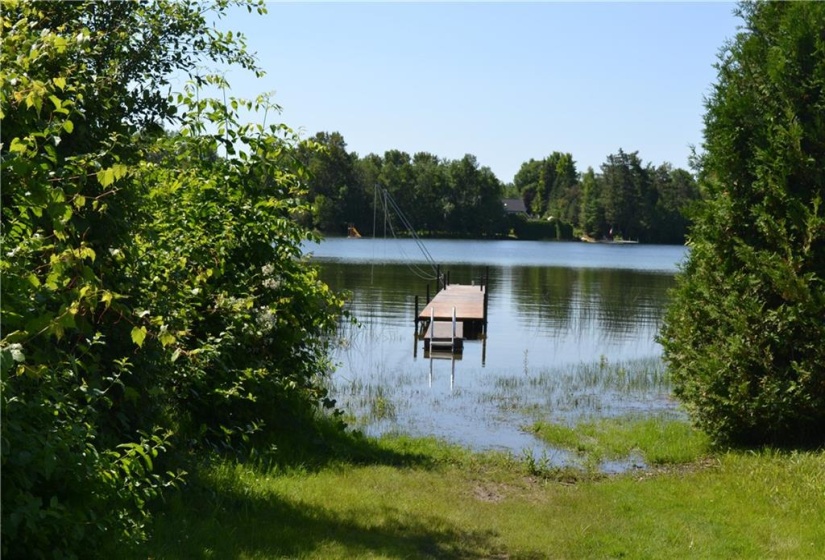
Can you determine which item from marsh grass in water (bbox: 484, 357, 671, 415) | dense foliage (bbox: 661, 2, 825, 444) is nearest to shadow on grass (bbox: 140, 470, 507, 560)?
dense foliage (bbox: 661, 2, 825, 444)

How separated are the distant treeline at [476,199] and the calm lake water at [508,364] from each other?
57929 millimetres

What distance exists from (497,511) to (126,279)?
165 inches

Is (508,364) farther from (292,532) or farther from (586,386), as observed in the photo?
(292,532)

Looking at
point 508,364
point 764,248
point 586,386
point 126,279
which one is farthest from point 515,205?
point 126,279

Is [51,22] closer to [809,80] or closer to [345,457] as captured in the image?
[345,457]

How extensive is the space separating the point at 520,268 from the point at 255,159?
2191 inches

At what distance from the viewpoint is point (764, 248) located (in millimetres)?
9797

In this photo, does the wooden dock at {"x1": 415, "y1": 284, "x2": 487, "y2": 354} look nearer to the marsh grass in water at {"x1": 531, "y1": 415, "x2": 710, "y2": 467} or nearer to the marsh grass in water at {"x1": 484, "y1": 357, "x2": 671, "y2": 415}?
the marsh grass in water at {"x1": 484, "y1": 357, "x2": 671, "y2": 415}

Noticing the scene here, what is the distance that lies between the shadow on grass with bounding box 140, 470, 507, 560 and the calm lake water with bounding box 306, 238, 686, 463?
12.5ft

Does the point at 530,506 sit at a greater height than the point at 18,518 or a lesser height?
lesser

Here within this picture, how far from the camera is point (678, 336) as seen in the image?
424 inches

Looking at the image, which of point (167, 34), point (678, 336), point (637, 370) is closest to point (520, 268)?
point (637, 370)

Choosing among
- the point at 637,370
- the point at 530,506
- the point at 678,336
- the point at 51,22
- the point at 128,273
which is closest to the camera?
the point at 128,273

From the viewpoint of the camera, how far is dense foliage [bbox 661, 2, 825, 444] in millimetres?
9273
